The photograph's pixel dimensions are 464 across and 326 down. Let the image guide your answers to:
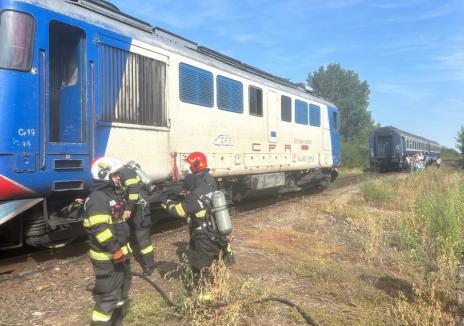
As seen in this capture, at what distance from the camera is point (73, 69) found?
620 cm

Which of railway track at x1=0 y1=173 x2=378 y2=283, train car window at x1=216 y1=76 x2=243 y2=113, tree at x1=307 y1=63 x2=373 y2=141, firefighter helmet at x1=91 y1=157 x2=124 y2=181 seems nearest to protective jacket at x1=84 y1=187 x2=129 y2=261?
firefighter helmet at x1=91 y1=157 x2=124 y2=181

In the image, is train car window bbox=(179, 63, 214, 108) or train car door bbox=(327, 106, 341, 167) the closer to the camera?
train car window bbox=(179, 63, 214, 108)

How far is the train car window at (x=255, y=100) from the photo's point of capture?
34.1ft

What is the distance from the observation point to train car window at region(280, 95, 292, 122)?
12.0 meters

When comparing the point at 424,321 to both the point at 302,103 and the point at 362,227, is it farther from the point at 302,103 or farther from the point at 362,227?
the point at 302,103

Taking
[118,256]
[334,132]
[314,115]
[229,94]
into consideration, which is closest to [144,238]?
[118,256]

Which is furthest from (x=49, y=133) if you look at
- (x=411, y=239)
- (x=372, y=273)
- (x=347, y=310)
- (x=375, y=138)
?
(x=375, y=138)

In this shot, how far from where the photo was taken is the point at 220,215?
4.52 meters

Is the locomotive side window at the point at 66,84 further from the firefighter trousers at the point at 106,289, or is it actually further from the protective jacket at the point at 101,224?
the firefighter trousers at the point at 106,289

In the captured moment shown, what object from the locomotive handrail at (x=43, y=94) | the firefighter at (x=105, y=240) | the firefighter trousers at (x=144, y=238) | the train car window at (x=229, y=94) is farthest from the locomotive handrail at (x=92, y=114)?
the train car window at (x=229, y=94)

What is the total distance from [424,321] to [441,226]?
3.70 metres

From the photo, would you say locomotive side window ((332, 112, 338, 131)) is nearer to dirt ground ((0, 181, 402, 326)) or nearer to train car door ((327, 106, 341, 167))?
train car door ((327, 106, 341, 167))

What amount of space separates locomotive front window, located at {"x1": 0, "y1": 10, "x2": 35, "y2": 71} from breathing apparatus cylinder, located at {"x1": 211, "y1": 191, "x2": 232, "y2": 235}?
2892 mm

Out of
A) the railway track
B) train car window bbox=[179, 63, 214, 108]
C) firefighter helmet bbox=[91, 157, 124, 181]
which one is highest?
train car window bbox=[179, 63, 214, 108]
